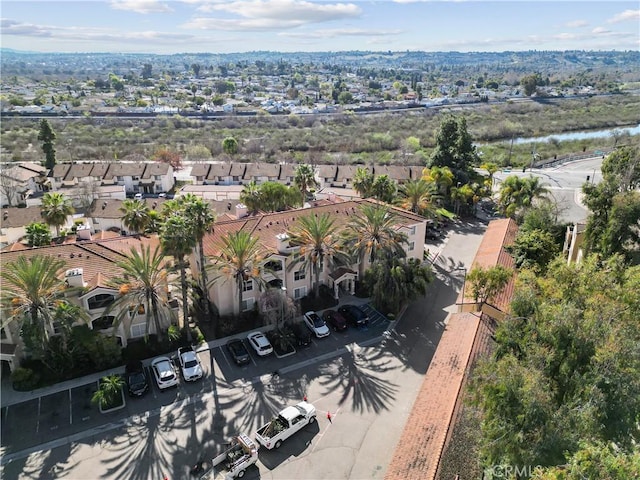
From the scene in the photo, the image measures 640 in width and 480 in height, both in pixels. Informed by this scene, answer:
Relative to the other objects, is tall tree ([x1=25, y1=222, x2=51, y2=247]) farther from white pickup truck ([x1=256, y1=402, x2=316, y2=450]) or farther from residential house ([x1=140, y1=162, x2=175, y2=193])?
residential house ([x1=140, y1=162, x2=175, y2=193])

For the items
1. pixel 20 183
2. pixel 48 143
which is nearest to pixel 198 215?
pixel 20 183

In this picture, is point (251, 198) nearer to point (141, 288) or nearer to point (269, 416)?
point (141, 288)

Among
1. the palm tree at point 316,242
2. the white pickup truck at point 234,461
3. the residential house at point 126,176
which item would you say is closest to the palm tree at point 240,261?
the palm tree at point 316,242

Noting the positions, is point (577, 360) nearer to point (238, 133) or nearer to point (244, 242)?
point (244, 242)

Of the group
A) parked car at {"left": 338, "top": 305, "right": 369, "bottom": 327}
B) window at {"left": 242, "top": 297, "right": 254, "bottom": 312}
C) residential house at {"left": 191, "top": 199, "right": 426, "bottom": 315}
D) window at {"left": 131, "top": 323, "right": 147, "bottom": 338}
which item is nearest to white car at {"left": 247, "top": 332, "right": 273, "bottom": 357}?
residential house at {"left": 191, "top": 199, "right": 426, "bottom": 315}

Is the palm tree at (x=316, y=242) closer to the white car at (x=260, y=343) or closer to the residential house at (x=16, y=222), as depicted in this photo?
the white car at (x=260, y=343)

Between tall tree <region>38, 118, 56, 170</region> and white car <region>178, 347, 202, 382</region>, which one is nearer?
white car <region>178, 347, 202, 382</region>
